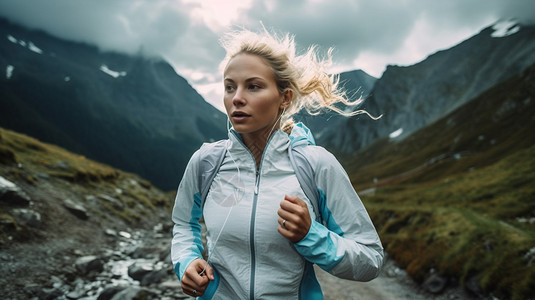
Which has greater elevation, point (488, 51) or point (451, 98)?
point (488, 51)

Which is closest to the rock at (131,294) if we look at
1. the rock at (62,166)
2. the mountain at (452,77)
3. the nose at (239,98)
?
the nose at (239,98)

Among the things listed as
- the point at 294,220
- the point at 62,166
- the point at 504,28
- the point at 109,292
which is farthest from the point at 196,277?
the point at 504,28

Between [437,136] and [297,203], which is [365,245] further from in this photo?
[437,136]

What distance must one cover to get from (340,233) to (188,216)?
1358 mm

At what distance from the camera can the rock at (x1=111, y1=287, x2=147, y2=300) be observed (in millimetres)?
7473

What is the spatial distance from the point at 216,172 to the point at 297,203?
0.87 meters

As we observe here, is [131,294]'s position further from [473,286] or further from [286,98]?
[473,286]

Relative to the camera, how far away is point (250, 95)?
2518 millimetres


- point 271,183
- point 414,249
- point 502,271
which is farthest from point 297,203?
point 414,249

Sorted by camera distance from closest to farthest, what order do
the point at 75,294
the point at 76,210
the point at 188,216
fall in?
the point at 188,216 < the point at 75,294 < the point at 76,210

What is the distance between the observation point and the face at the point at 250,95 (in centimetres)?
250

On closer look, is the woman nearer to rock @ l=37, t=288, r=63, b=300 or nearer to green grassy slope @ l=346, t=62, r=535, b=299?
rock @ l=37, t=288, r=63, b=300

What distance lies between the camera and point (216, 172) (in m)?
2.64

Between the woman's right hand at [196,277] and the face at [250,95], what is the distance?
109 cm
